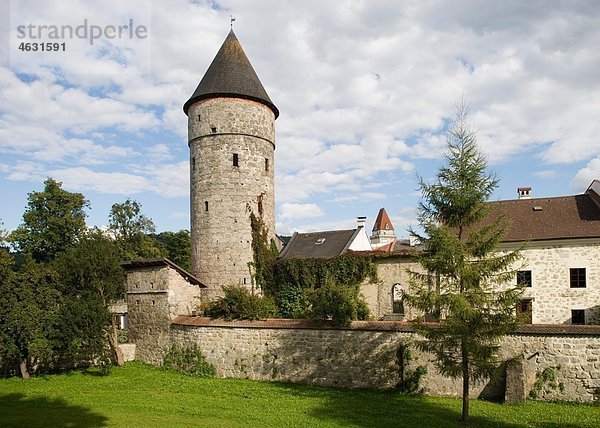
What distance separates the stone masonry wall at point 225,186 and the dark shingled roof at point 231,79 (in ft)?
1.36

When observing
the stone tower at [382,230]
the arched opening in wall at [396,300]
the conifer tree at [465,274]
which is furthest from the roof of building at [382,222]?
the conifer tree at [465,274]

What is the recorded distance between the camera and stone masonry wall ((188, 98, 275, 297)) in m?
23.8

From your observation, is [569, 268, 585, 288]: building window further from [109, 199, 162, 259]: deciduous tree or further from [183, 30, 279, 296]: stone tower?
[109, 199, 162, 259]: deciduous tree

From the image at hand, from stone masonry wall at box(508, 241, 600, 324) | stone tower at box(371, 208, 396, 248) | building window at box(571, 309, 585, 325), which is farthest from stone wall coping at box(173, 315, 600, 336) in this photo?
stone tower at box(371, 208, 396, 248)

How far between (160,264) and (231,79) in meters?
10.6

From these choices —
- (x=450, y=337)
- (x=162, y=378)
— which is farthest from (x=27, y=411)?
(x=450, y=337)

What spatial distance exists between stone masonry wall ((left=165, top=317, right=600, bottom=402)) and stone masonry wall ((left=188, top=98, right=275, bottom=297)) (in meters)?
4.26

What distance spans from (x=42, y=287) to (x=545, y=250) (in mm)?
23181

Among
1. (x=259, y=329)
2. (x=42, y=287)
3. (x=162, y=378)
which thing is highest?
(x=42, y=287)

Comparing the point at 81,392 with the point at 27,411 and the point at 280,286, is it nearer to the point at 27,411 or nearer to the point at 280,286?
the point at 27,411

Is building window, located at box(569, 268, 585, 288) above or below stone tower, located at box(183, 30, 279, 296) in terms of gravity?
below

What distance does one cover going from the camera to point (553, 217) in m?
24.0

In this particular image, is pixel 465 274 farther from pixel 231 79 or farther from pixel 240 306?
pixel 231 79

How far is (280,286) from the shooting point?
23.9 m
